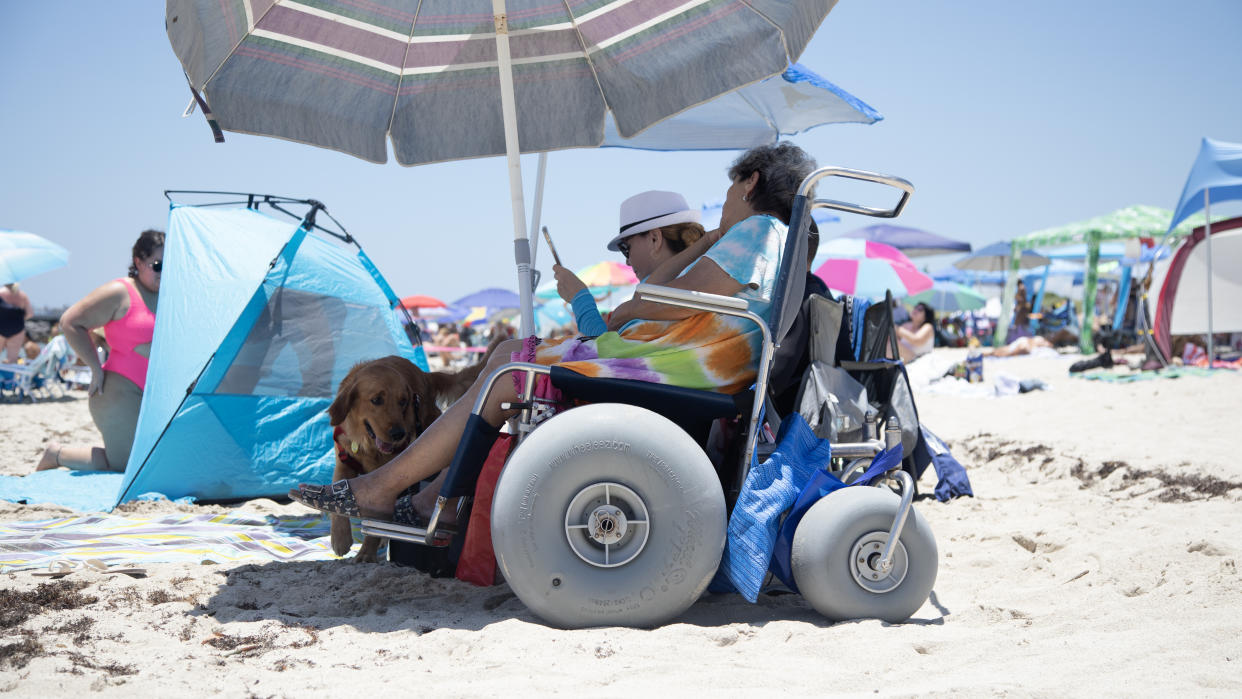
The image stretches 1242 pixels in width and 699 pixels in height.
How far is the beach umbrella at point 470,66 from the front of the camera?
285 centimetres

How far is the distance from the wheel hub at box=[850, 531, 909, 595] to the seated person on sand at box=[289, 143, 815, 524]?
1.92 feet

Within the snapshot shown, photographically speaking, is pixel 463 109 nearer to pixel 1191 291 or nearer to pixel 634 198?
pixel 634 198

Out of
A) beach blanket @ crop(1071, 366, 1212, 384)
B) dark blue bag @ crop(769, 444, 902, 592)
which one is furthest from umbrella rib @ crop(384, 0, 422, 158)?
beach blanket @ crop(1071, 366, 1212, 384)

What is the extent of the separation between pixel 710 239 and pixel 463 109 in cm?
132

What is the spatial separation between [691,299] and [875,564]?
0.87 metres

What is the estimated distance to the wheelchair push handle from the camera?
2.39m

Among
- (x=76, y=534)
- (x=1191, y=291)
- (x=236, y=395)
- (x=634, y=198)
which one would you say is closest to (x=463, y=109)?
(x=634, y=198)

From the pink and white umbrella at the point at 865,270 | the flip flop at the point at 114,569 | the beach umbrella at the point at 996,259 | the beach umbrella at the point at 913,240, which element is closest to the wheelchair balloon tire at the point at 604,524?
the flip flop at the point at 114,569

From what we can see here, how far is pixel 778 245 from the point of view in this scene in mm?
2604

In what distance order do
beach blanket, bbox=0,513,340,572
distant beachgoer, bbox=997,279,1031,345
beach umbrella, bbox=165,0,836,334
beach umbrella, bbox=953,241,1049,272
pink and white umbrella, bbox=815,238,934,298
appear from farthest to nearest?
beach umbrella, bbox=953,241,1049,272
distant beachgoer, bbox=997,279,1031,345
pink and white umbrella, bbox=815,238,934,298
beach blanket, bbox=0,513,340,572
beach umbrella, bbox=165,0,836,334

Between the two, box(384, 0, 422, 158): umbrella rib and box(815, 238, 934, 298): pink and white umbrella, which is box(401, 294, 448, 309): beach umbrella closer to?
box(815, 238, 934, 298): pink and white umbrella

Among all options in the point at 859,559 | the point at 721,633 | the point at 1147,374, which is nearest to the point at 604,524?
the point at 721,633

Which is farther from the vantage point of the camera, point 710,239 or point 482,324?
point 482,324

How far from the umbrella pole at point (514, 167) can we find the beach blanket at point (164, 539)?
1.32 meters
